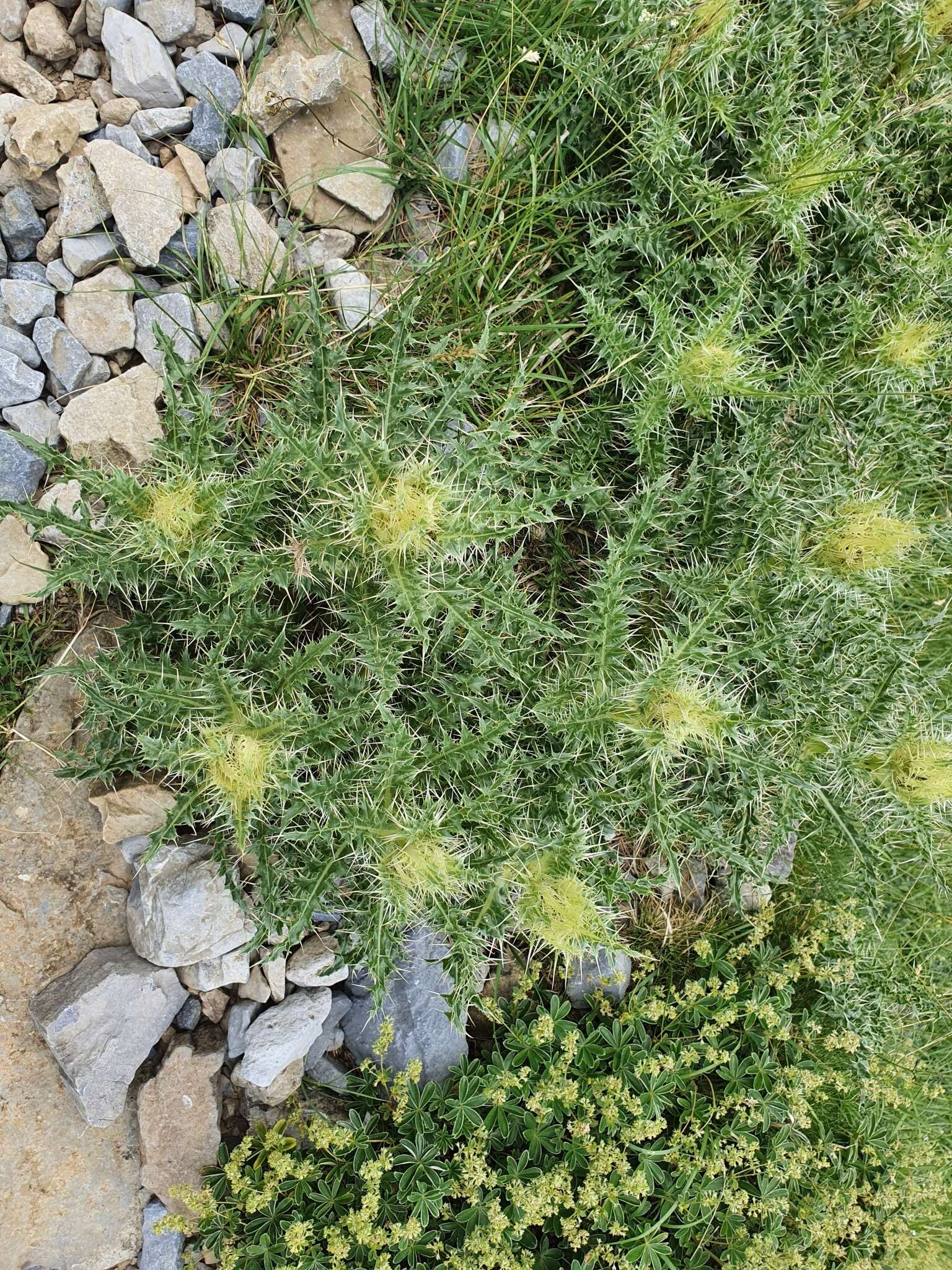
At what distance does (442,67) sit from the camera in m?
3.02

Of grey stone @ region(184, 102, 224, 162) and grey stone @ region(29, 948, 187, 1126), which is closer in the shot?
grey stone @ region(29, 948, 187, 1126)

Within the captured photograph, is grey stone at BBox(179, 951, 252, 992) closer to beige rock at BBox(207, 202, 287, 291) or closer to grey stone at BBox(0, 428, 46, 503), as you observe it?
grey stone at BBox(0, 428, 46, 503)

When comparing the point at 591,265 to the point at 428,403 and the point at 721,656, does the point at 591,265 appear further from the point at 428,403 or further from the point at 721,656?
the point at 721,656

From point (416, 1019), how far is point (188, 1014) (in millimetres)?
781

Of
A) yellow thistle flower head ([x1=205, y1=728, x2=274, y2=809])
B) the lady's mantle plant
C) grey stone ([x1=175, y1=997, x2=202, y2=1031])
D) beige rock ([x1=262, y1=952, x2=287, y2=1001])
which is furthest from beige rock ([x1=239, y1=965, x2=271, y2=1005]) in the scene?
yellow thistle flower head ([x1=205, y1=728, x2=274, y2=809])

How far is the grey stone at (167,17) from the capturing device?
8.94 feet

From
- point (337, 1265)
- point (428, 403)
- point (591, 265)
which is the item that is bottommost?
point (337, 1265)

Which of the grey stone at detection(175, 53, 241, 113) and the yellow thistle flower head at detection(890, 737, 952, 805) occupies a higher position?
the grey stone at detection(175, 53, 241, 113)

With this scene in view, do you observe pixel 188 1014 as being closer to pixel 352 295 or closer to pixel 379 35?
pixel 352 295

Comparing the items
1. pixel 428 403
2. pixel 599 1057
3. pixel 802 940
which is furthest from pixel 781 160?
pixel 599 1057

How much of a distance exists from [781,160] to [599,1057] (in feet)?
10.7

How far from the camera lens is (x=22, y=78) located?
2.67m

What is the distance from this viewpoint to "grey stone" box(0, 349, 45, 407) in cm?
263

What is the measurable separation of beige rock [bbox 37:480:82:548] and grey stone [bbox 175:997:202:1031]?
159cm
